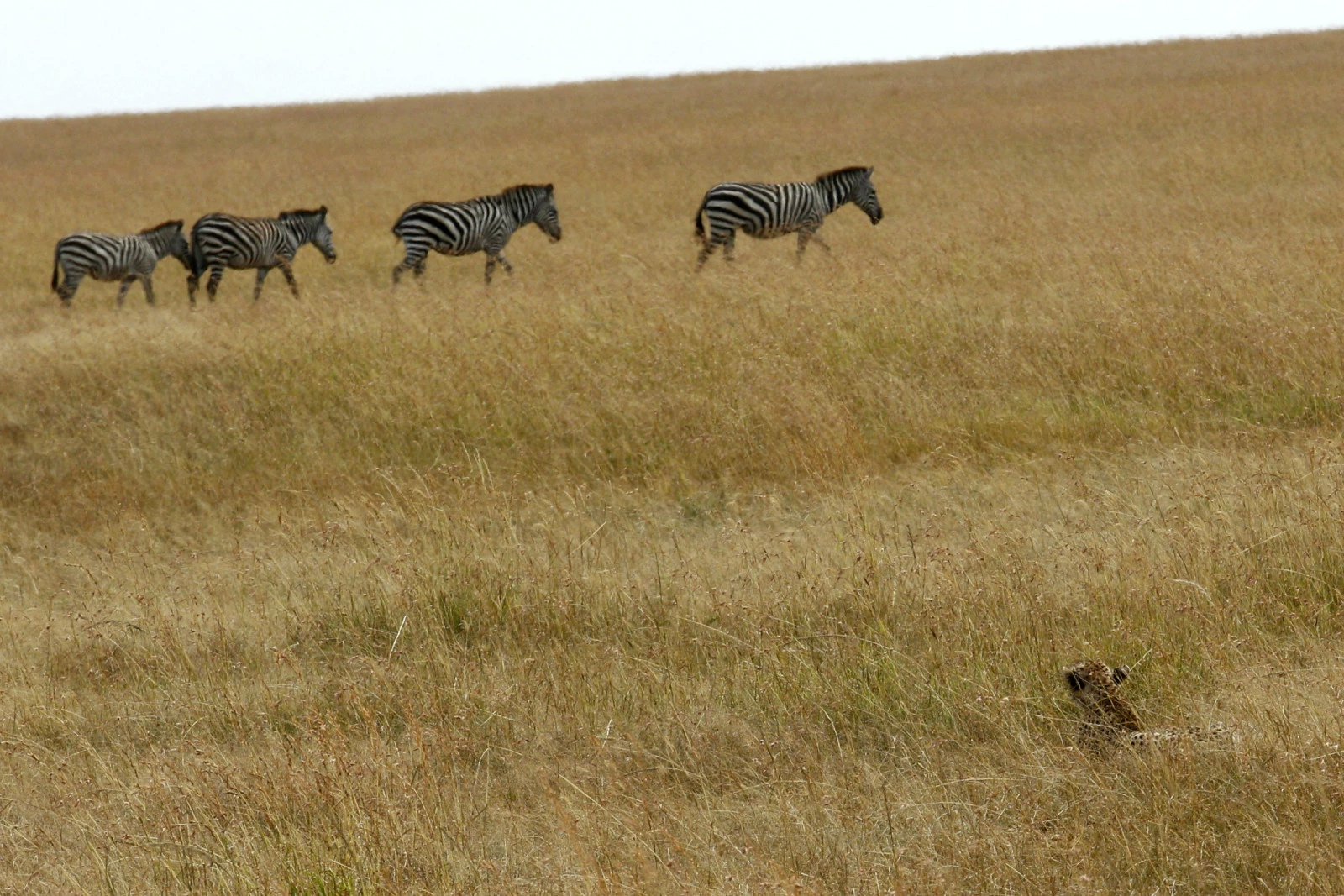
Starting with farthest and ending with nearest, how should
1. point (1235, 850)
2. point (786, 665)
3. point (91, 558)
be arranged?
point (91, 558) < point (786, 665) < point (1235, 850)

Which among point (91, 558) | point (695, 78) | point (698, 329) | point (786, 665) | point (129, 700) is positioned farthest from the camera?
point (695, 78)

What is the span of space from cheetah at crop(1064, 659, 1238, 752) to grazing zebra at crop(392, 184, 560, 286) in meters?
12.1

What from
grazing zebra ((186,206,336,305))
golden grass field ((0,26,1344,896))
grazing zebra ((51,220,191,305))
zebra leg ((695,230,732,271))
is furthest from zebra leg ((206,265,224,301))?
zebra leg ((695,230,732,271))

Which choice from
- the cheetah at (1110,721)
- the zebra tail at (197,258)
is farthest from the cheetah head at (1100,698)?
the zebra tail at (197,258)

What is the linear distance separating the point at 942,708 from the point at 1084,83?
3050 centimetres

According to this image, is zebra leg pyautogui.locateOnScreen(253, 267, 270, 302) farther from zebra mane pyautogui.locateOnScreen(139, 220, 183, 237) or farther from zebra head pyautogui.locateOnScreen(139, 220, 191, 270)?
zebra mane pyautogui.locateOnScreen(139, 220, 183, 237)

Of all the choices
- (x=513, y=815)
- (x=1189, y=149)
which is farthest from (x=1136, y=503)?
(x=1189, y=149)

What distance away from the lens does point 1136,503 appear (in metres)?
6.32

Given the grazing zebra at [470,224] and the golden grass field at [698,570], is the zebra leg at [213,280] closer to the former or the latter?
the golden grass field at [698,570]

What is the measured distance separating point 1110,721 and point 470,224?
13.0 meters

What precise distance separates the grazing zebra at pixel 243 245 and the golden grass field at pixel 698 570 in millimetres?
604

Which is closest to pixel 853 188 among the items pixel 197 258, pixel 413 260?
pixel 413 260

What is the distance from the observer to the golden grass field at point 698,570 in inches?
140

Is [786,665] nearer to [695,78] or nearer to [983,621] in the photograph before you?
[983,621]
